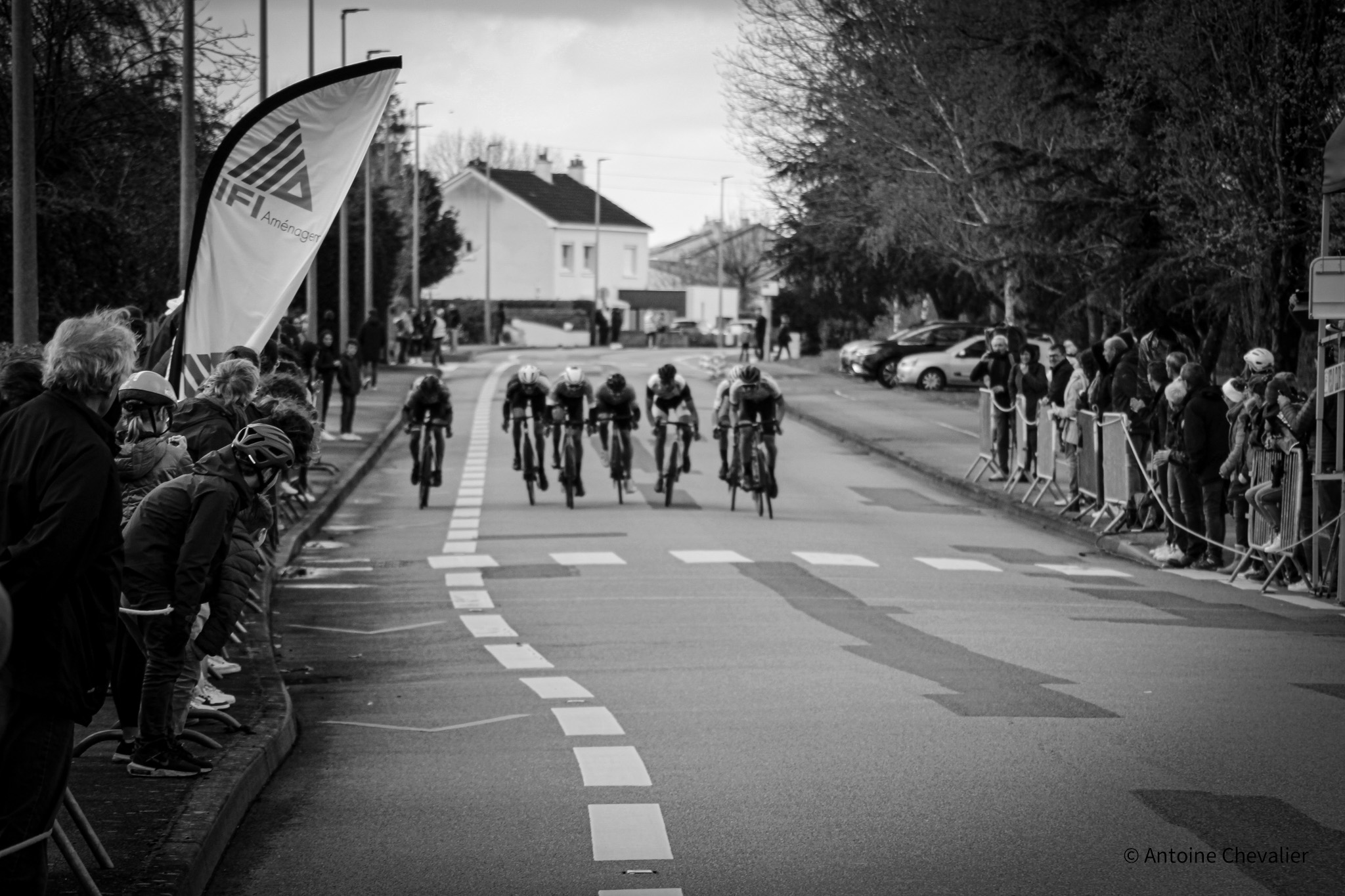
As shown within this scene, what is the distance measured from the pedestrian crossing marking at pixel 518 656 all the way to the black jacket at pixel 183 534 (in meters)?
3.92

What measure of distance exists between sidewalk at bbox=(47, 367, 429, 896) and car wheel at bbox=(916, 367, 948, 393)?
37.6 metres

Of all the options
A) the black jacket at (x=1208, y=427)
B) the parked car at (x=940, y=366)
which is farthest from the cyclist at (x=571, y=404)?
the parked car at (x=940, y=366)

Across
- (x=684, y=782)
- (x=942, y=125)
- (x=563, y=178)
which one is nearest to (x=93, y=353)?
(x=684, y=782)

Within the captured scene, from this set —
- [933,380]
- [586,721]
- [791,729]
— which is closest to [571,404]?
[586,721]

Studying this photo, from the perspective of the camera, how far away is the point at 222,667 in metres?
10.3

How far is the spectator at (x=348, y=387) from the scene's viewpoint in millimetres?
29297

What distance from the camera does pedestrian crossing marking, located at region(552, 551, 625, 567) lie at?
55.2 feet

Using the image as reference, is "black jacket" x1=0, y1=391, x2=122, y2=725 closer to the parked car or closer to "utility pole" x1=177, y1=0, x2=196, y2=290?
"utility pole" x1=177, y1=0, x2=196, y2=290

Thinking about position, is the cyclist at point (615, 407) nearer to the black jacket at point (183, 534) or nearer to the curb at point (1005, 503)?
the curb at point (1005, 503)

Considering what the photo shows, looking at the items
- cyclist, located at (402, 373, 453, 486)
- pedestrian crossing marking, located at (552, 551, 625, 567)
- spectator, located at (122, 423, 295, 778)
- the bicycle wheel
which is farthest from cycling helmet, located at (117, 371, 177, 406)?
the bicycle wheel

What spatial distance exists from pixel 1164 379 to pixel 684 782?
470 inches

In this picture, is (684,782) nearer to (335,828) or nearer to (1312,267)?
(335,828)

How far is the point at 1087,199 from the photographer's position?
82.4 ft

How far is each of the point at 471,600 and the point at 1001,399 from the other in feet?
41.8
